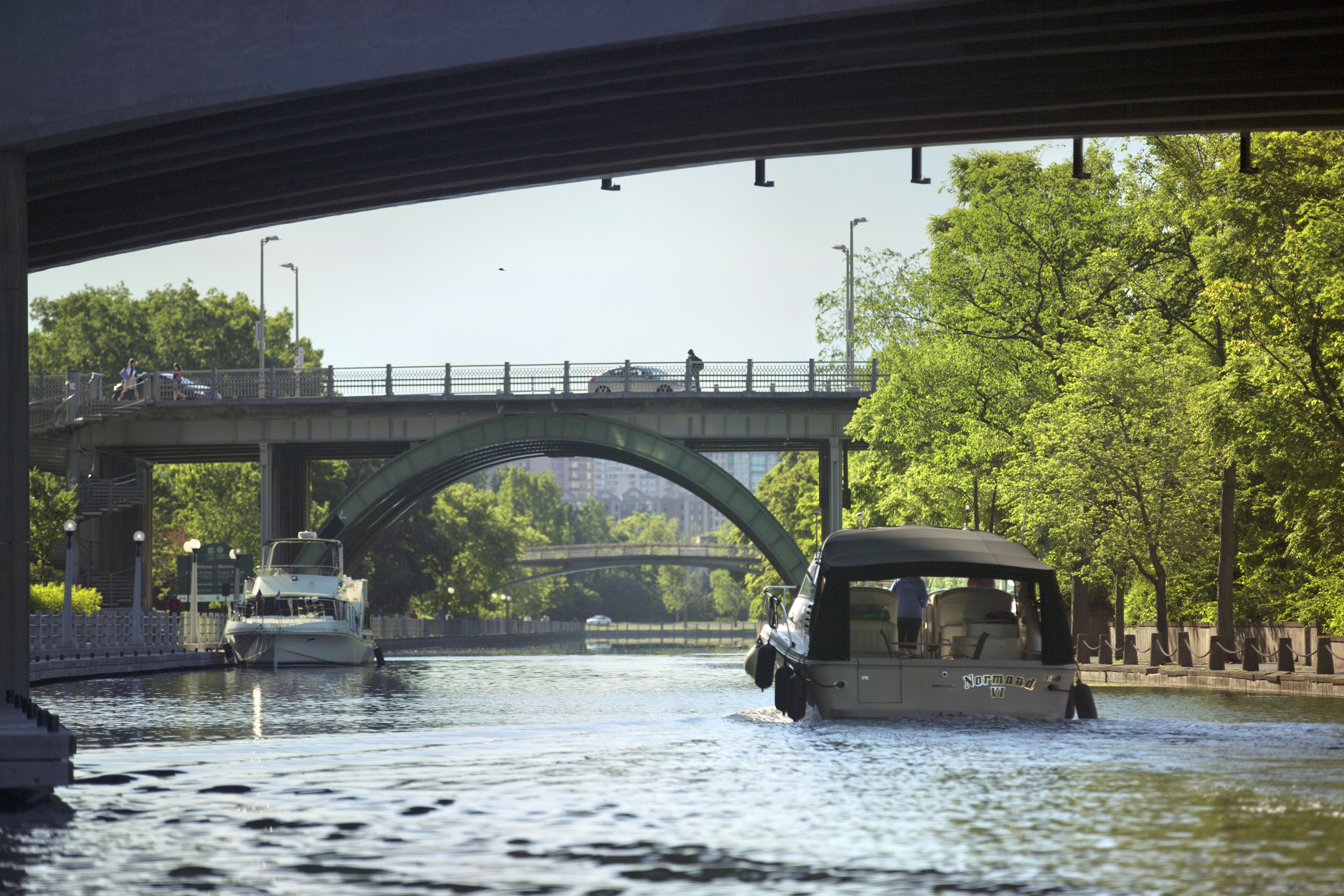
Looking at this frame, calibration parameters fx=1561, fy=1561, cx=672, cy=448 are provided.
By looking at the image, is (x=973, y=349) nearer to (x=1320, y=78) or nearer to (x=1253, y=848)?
(x=1320, y=78)

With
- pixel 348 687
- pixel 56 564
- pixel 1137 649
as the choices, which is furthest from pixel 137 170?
pixel 56 564

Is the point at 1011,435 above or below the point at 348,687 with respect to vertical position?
above

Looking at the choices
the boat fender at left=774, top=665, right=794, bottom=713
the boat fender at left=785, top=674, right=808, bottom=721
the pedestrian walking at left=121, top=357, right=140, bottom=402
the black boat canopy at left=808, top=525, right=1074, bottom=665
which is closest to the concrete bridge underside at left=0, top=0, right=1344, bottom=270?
the black boat canopy at left=808, top=525, right=1074, bottom=665

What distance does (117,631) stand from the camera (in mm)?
43312

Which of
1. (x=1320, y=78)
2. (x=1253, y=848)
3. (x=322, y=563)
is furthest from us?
(x=322, y=563)

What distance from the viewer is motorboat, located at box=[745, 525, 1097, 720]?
1692cm

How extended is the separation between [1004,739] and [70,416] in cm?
4691

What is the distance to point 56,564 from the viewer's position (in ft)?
208

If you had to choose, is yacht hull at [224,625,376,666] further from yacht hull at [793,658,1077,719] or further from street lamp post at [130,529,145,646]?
yacht hull at [793,658,1077,719]

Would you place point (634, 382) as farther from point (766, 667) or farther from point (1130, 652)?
point (766, 667)

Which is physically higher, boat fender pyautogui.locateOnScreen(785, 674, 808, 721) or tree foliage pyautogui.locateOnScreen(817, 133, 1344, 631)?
tree foliage pyautogui.locateOnScreen(817, 133, 1344, 631)

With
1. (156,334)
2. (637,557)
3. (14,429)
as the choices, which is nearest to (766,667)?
(14,429)

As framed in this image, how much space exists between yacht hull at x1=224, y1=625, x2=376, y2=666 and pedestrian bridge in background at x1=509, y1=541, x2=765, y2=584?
179 ft

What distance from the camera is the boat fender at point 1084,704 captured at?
1848 centimetres
